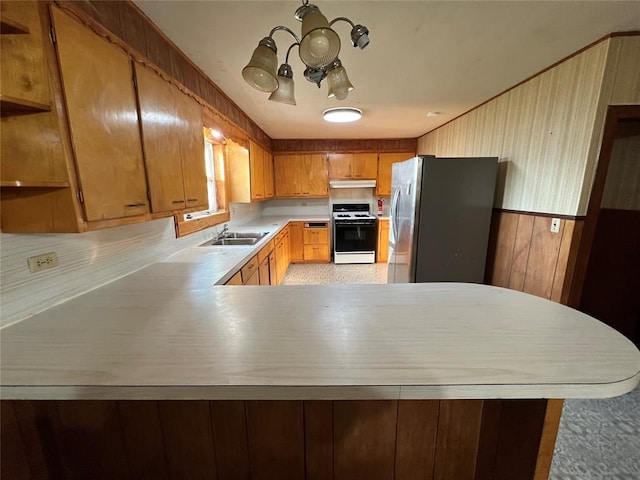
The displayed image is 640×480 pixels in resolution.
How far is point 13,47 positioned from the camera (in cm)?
85

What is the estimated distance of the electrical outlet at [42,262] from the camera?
1068 millimetres

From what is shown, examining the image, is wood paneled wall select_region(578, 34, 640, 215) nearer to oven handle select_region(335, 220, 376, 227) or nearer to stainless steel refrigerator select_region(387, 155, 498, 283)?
stainless steel refrigerator select_region(387, 155, 498, 283)

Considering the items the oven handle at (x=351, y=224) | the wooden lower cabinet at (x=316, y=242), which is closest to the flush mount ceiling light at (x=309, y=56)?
the oven handle at (x=351, y=224)

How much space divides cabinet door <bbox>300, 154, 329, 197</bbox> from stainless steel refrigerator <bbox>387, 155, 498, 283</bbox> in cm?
230

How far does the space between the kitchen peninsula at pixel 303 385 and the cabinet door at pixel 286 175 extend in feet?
13.3

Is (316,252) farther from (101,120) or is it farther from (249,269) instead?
(101,120)

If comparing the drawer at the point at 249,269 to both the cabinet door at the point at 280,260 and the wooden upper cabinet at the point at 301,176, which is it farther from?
the wooden upper cabinet at the point at 301,176

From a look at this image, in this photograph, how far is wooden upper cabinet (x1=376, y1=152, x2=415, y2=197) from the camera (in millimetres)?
4793

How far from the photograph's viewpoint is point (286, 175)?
4.88 meters

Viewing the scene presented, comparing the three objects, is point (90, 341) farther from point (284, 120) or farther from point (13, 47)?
point (284, 120)

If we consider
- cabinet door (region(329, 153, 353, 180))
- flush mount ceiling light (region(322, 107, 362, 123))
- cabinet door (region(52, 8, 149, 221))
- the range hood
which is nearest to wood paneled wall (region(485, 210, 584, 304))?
flush mount ceiling light (region(322, 107, 362, 123))

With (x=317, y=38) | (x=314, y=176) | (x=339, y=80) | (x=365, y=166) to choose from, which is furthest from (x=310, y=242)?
(x=317, y=38)

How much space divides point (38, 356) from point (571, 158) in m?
3.17

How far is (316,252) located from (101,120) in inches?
155
